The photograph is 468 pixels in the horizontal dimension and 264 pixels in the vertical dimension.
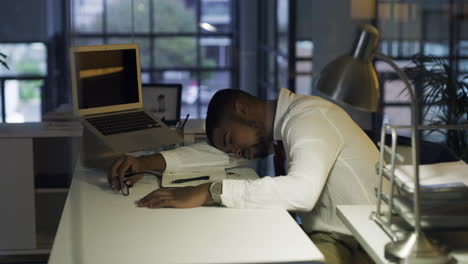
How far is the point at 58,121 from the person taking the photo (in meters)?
3.67

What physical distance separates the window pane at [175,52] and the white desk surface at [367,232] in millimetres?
2398

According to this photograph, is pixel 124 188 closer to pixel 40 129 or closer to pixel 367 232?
pixel 367 232

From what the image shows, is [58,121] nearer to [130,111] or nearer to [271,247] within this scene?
[130,111]

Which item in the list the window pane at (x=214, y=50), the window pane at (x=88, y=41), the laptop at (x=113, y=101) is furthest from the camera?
the window pane at (x=214, y=50)

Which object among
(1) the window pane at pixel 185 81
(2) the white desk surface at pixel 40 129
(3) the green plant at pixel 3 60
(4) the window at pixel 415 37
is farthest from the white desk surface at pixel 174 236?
(4) the window at pixel 415 37

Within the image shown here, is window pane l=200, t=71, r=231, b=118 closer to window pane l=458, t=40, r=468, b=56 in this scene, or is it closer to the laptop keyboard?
the laptop keyboard

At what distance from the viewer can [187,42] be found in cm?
448

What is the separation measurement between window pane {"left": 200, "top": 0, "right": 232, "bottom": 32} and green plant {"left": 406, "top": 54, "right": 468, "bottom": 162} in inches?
52.1

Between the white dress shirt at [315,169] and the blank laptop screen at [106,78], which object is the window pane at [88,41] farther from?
the white dress shirt at [315,169]

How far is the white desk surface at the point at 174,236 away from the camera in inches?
73.3

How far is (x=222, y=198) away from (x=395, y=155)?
2.06 ft

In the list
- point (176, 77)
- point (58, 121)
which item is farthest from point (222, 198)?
point (176, 77)

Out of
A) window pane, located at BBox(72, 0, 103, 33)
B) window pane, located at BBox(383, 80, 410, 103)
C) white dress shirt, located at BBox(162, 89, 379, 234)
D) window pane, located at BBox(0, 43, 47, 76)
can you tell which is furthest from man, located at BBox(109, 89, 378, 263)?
window pane, located at BBox(383, 80, 410, 103)

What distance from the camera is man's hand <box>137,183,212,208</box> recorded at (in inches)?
91.6
